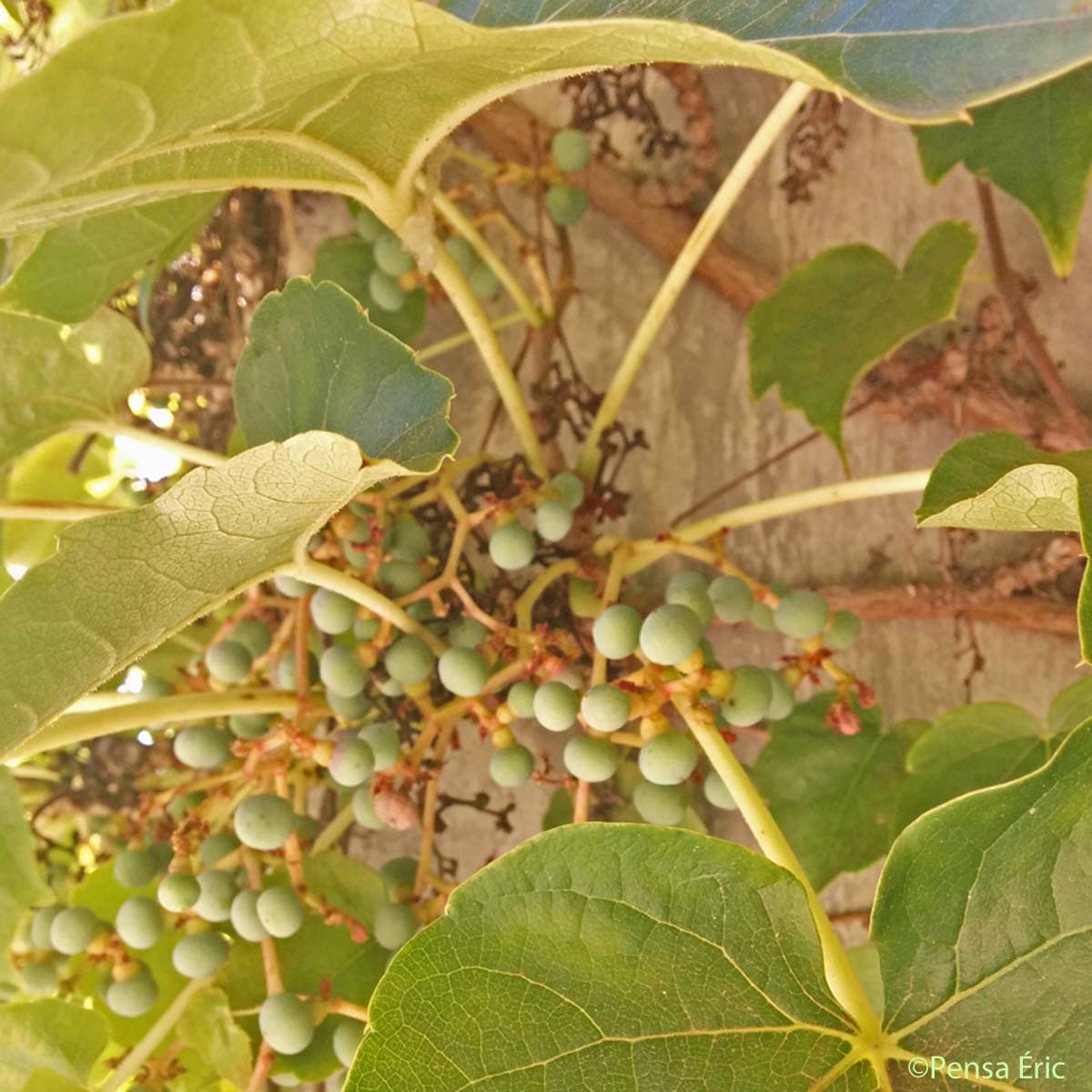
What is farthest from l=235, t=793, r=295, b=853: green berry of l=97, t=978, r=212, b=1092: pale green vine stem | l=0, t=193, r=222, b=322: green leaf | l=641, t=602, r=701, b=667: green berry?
l=0, t=193, r=222, b=322: green leaf

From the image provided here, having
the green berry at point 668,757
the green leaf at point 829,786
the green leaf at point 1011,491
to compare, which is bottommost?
the green leaf at point 829,786

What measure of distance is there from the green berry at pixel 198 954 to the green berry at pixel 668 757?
30 cm

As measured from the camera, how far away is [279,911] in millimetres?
571

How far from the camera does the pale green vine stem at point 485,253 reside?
2.42 ft

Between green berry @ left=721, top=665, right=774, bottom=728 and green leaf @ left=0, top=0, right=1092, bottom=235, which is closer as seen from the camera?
green leaf @ left=0, top=0, right=1092, bottom=235

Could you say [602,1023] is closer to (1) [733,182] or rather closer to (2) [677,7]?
(2) [677,7]

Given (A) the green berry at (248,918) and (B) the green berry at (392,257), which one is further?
(B) the green berry at (392,257)

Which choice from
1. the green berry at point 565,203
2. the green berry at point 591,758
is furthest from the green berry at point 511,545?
the green berry at point 565,203

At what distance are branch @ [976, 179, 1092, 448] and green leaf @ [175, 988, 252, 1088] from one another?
705mm

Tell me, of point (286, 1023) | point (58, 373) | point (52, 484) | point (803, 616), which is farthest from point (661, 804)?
point (52, 484)

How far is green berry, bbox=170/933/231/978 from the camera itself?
61cm

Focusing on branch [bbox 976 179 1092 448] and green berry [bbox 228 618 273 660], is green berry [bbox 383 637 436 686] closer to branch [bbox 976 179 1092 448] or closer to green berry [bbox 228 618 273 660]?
green berry [bbox 228 618 273 660]

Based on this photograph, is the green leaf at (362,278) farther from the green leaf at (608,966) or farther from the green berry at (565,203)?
the green leaf at (608,966)

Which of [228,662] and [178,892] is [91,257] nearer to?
[228,662]
